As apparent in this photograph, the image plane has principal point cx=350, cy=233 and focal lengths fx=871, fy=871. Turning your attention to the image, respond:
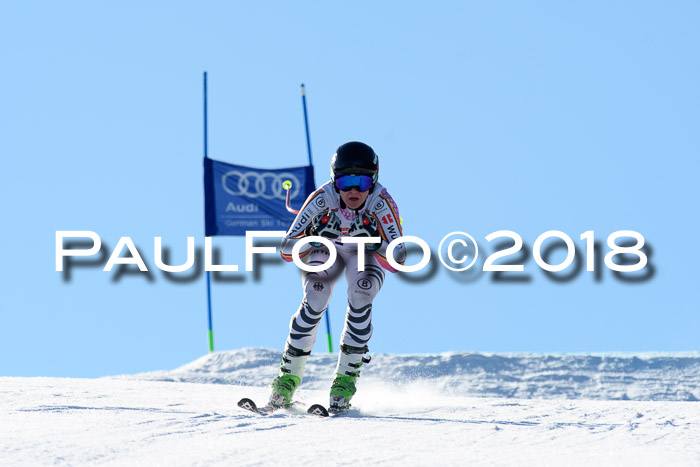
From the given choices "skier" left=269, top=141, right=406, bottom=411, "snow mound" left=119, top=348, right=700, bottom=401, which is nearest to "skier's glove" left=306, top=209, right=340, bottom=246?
"skier" left=269, top=141, right=406, bottom=411

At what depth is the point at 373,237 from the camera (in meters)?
6.04

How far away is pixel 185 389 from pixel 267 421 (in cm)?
275

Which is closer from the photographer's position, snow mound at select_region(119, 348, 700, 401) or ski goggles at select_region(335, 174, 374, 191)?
ski goggles at select_region(335, 174, 374, 191)

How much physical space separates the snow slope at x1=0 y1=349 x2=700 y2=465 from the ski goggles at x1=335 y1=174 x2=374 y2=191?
1.54 metres

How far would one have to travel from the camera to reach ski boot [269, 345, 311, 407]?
5914 mm

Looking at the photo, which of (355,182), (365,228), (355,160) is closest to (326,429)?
(365,228)

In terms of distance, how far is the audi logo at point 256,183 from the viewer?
16.1m

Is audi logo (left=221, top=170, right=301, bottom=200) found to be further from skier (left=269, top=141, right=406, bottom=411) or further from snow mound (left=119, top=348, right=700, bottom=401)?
skier (left=269, top=141, right=406, bottom=411)

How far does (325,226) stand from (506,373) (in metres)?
7.42

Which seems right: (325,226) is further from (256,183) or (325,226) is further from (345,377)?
(256,183)

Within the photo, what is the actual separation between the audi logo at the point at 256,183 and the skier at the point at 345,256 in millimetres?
10021

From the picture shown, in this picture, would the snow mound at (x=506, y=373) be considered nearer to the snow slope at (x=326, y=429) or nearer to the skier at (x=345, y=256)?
the snow slope at (x=326, y=429)

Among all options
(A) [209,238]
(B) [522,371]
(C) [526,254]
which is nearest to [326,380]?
(B) [522,371]

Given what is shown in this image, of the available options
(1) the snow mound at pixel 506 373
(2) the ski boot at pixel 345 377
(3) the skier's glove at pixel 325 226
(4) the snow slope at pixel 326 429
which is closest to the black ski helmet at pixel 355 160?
(3) the skier's glove at pixel 325 226
